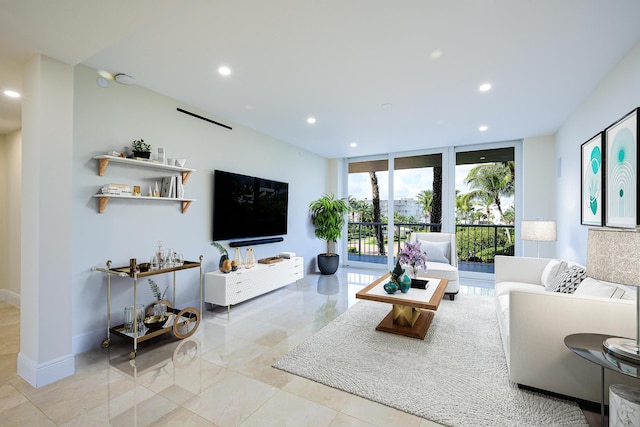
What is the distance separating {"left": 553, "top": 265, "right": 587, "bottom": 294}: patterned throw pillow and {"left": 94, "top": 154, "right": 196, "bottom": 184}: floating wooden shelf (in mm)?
3887

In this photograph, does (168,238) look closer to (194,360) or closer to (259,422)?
(194,360)

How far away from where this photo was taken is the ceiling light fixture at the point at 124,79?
2785 mm

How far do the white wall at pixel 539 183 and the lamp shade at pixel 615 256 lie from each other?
391 centimetres

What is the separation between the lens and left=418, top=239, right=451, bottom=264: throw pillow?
4.60 metres

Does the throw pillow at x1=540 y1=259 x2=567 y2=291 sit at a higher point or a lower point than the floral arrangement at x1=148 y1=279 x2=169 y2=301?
higher

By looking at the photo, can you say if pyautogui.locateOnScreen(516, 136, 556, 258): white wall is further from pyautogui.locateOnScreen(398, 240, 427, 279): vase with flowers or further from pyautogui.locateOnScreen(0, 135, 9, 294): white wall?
pyautogui.locateOnScreen(0, 135, 9, 294): white wall

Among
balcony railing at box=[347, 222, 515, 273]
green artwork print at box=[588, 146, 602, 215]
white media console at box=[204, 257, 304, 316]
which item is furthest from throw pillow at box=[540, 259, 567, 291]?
white media console at box=[204, 257, 304, 316]

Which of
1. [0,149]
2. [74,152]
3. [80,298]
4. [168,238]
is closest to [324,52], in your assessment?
[74,152]

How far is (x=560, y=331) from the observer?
1.88 meters

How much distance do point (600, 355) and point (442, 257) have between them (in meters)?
3.13

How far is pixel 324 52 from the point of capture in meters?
2.41

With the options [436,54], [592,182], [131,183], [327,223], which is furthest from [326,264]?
[436,54]

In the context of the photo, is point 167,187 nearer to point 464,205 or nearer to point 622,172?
point 622,172

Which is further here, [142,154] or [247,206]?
[247,206]
